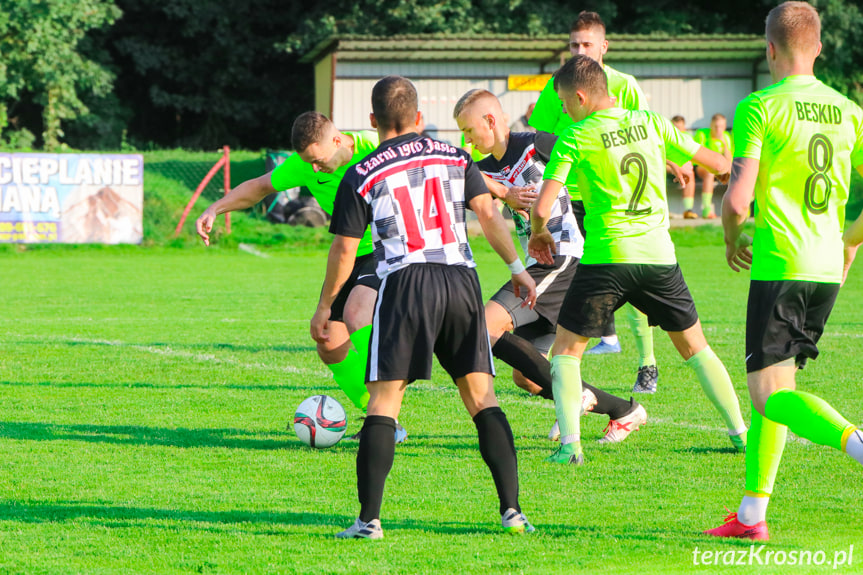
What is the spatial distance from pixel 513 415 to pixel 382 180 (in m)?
3.12

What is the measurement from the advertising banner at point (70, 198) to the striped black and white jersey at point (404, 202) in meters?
16.7

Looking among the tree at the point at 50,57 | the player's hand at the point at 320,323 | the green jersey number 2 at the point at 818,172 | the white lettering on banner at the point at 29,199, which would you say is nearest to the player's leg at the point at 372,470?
the player's hand at the point at 320,323

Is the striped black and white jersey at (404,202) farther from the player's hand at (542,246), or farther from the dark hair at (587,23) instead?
the dark hair at (587,23)

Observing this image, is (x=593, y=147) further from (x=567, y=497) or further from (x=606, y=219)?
(x=567, y=497)

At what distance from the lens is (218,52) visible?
35.3 meters

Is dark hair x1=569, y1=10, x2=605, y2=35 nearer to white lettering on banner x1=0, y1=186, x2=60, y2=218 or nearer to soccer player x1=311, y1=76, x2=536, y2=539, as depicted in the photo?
soccer player x1=311, y1=76, x2=536, y2=539

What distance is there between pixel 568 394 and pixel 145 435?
2.59 meters

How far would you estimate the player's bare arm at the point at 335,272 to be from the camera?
14.8ft

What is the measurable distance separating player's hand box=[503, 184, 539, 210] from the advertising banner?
15322mm

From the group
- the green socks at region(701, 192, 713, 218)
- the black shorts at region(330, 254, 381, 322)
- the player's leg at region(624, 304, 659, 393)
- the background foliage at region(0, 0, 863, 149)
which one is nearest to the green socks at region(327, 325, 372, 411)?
the black shorts at region(330, 254, 381, 322)

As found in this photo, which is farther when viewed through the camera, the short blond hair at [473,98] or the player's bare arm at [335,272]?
the short blond hair at [473,98]

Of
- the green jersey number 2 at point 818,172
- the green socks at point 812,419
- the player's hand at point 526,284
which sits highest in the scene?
the green jersey number 2 at point 818,172

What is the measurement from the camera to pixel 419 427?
269 inches

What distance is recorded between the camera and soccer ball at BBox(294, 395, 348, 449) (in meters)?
6.28
